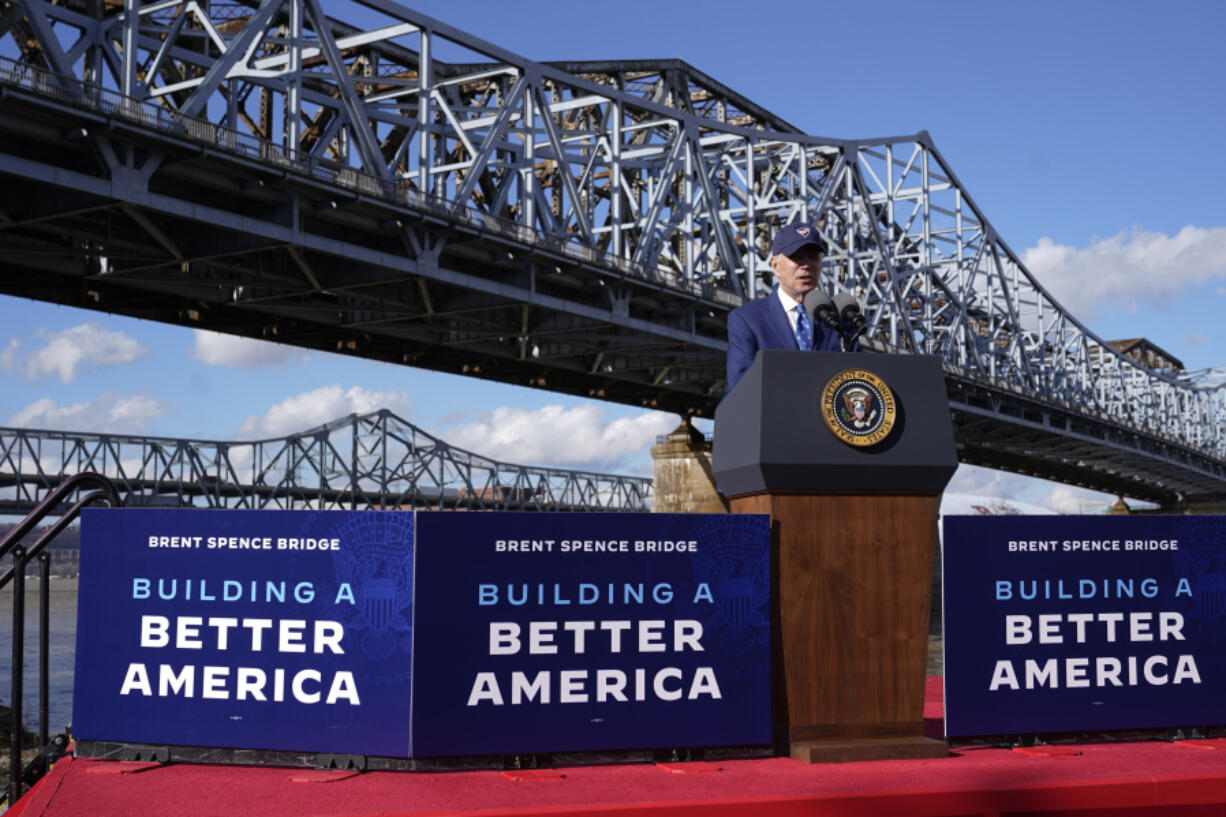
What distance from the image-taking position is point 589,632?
211 inches

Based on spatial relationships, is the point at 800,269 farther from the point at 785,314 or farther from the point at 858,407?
the point at 858,407

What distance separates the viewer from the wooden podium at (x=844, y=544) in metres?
5.48

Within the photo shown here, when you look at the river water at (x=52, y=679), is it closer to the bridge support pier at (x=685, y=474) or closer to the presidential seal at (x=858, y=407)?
the presidential seal at (x=858, y=407)

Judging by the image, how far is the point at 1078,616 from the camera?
5965 mm

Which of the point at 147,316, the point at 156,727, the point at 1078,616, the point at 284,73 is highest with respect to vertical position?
the point at 284,73

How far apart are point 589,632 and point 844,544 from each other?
1.17 meters

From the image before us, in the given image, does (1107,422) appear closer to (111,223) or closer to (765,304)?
(111,223)

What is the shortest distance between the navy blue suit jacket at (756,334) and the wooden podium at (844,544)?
0.37m

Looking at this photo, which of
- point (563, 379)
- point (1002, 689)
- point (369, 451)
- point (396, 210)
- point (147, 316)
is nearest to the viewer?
point (1002, 689)

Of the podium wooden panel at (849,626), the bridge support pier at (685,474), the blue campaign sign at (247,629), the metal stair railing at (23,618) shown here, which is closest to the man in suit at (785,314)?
the podium wooden panel at (849,626)

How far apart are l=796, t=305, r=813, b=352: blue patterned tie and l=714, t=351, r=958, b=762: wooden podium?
1.58 ft

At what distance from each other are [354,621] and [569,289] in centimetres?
3878

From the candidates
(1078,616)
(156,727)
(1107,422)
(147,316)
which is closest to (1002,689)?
(1078,616)

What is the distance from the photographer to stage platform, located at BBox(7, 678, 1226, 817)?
15.1 feet
